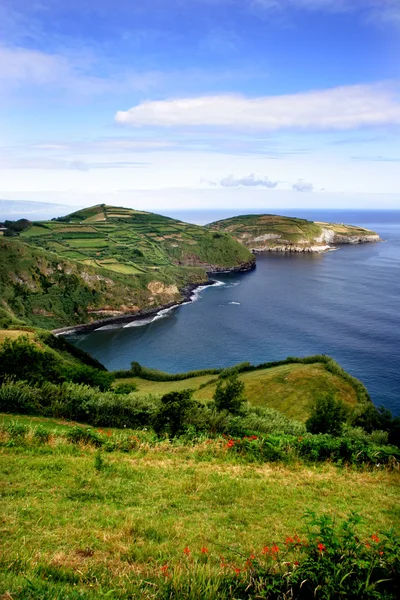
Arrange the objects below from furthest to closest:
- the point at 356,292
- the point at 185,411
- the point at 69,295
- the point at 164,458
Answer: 1. the point at 356,292
2. the point at 69,295
3. the point at 185,411
4. the point at 164,458

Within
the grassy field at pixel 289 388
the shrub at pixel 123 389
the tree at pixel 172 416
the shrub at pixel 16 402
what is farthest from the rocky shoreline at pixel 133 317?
the tree at pixel 172 416

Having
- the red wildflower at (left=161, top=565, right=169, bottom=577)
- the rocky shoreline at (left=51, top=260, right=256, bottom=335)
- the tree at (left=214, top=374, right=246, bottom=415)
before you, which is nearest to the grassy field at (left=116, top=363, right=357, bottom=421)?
the tree at (left=214, top=374, right=246, bottom=415)

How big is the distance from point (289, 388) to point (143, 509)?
4445 cm

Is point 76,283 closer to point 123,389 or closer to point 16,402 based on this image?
point 123,389

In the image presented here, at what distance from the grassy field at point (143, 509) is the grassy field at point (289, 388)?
110 ft

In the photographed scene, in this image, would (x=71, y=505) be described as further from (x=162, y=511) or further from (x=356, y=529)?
(x=356, y=529)

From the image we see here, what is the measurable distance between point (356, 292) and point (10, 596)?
14043cm

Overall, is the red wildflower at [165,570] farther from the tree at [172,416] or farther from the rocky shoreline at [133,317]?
the rocky shoreline at [133,317]

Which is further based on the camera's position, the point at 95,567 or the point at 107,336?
the point at 107,336

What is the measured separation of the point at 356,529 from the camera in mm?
10438

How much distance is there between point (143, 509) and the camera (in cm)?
1131

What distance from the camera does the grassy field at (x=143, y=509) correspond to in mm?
7688

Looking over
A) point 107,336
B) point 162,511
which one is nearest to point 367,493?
point 162,511

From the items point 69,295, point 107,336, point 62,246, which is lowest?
point 107,336
